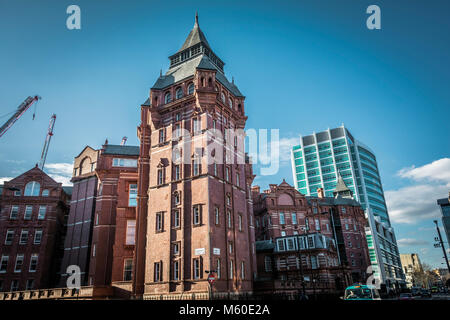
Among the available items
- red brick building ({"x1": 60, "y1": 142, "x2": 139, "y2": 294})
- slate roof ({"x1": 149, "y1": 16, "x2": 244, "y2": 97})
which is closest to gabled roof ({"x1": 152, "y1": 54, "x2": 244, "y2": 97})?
slate roof ({"x1": 149, "y1": 16, "x2": 244, "y2": 97})

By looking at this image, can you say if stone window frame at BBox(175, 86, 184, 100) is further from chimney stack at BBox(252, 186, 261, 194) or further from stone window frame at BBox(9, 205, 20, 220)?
chimney stack at BBox(252, 186, 261, 194)

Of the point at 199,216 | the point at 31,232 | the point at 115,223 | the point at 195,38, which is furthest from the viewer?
the point at 31,232

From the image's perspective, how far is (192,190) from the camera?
3675cm

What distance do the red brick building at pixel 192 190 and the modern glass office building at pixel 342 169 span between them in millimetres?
94555

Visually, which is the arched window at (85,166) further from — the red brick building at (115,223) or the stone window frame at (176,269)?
the stone window frame at (176,269)

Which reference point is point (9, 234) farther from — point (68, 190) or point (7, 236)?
point (68, 190)

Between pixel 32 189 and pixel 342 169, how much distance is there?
115078 mm

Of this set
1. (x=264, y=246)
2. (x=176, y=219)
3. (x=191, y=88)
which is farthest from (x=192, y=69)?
(x=264, y=246)

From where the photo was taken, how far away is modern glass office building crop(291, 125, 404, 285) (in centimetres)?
12525

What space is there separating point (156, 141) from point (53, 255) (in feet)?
107

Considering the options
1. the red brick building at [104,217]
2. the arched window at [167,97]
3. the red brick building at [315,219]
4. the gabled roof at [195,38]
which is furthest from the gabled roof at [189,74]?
the red brick building at [315,219]

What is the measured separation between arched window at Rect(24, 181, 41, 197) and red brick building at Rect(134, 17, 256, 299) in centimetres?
2619
